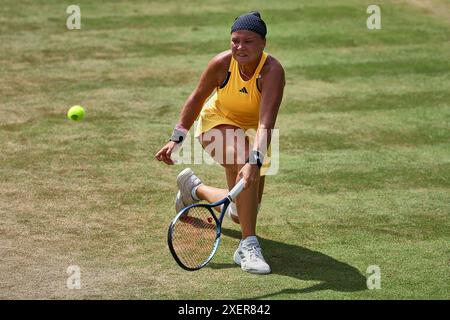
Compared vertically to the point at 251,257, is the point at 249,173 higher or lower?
higher

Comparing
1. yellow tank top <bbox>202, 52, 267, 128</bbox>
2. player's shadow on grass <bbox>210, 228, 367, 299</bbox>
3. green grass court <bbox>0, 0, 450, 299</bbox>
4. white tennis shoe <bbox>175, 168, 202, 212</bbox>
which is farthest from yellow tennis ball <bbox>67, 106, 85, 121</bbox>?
player's shadow on grass <bbox>210, 228, 367, 299</bbox>

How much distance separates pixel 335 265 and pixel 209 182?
2.26 m

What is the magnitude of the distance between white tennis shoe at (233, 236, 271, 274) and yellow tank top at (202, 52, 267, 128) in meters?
1.02

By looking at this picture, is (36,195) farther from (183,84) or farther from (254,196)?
(183,84)

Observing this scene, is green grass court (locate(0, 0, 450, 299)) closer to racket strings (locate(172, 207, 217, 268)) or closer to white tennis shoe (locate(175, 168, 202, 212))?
racket strings (locate(172, 207, 217, 268))

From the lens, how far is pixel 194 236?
740 centimetres

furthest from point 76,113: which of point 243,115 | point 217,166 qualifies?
point 243,115

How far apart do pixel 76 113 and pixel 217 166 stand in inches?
70.0

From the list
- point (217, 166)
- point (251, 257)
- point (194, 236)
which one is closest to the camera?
point (194, 236)

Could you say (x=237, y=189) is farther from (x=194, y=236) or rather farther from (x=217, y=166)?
(x=217, y=166)

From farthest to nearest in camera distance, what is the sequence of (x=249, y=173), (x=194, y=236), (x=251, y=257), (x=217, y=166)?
(x=217, y=166), (x=251, y=257), (x=249, y=173), (x=194, y=236)

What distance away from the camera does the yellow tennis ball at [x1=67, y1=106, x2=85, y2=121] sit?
10719 millimetres

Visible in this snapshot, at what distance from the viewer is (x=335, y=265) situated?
7.74 meters

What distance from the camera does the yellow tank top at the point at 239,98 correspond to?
794 cm
